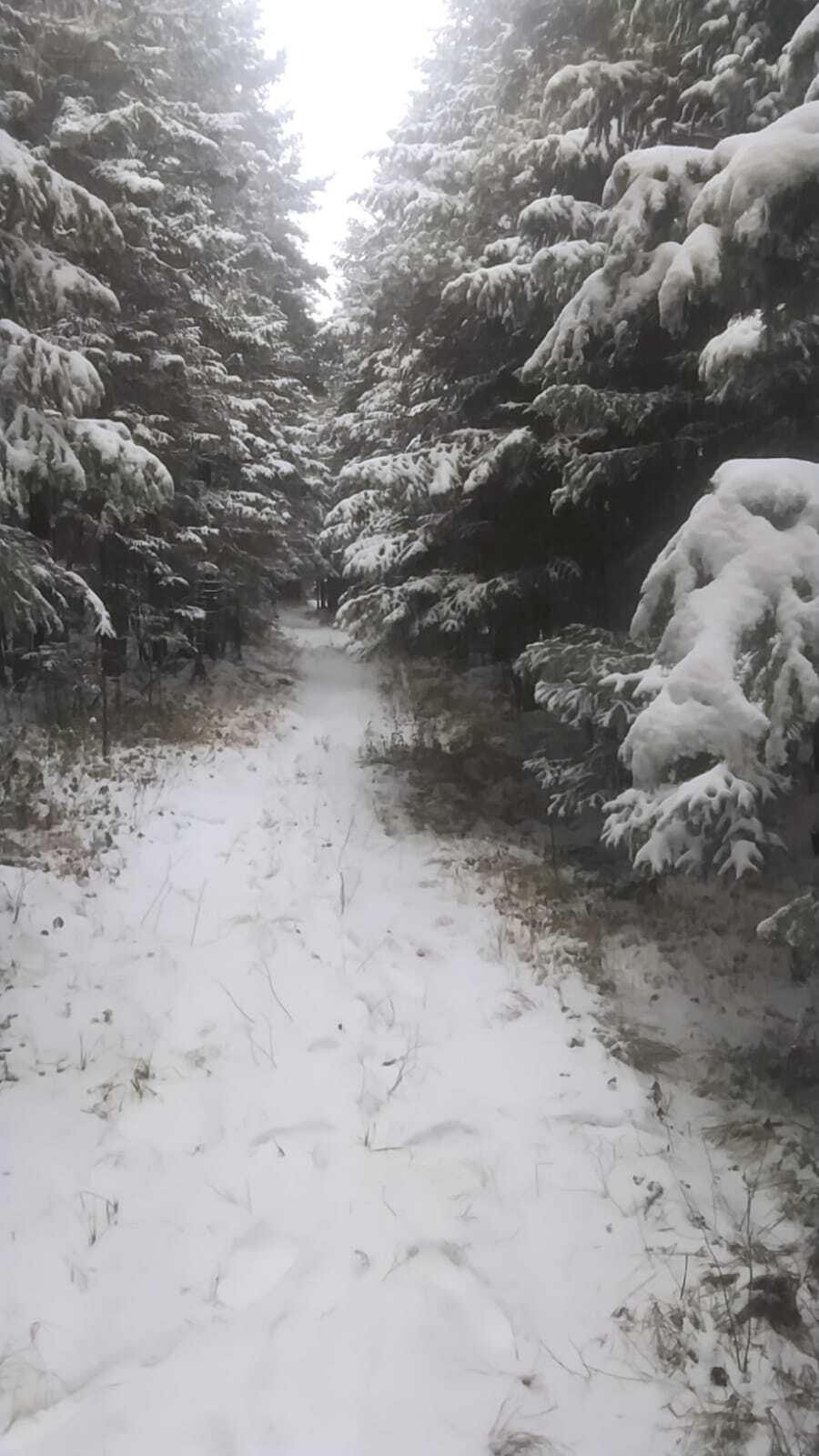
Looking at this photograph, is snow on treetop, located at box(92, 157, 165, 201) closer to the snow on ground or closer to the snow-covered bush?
the snow-covered bush

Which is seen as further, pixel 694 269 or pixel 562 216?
pixel 562 216

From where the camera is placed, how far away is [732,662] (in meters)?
3.93

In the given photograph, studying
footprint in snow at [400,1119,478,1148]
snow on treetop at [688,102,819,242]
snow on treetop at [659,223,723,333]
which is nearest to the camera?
snow on treetop at [688,102,819,242]

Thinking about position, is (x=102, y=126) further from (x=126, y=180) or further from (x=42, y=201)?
(x=42, y=201)

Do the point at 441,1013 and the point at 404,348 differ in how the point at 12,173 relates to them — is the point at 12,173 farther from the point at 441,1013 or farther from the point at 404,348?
the point at 441,1013

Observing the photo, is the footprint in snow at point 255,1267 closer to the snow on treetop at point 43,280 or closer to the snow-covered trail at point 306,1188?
the snow-covered trail at point 306,1188

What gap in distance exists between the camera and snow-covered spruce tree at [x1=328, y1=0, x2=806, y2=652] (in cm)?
538

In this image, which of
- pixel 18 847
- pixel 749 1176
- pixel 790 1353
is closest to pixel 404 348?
pixel 18 847

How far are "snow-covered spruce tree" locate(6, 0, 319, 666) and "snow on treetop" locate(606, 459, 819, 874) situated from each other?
336 inches

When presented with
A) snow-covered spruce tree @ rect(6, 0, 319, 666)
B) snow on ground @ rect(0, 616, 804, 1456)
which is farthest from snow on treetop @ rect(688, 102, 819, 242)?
snow-covered spruce tree @ rect(6, 0, 319, 666)

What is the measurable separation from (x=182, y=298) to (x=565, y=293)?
8295 millimetres

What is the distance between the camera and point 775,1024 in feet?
20.2

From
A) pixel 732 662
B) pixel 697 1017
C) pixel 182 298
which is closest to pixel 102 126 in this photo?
pixel 182 298

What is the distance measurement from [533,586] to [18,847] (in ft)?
20.7
